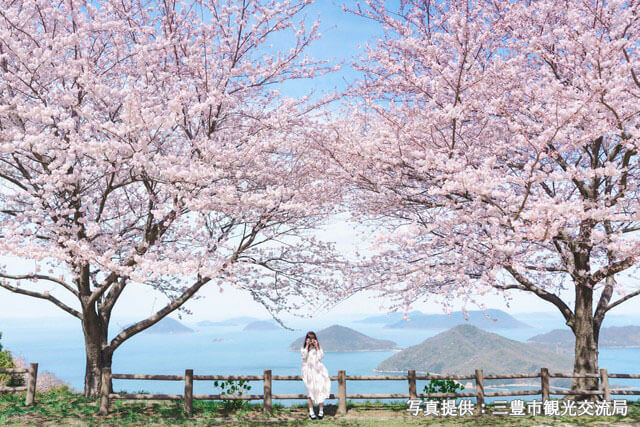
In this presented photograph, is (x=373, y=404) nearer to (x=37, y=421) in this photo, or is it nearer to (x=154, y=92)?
(x=37, y=421)

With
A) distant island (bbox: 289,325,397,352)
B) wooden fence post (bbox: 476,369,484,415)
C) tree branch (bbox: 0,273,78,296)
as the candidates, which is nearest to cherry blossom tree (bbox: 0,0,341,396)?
tree branch (bbox: 0,273,78,296)

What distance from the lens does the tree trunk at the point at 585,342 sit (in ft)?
42.8

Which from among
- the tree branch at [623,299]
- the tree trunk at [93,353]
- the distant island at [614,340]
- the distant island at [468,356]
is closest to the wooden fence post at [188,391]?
the tree trunk at [93,353]

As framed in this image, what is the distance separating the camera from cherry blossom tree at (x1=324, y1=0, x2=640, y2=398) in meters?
10.3

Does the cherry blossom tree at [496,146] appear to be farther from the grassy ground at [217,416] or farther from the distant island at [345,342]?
the distant island at [345,342]

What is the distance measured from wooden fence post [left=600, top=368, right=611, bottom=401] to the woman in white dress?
738 centimetres

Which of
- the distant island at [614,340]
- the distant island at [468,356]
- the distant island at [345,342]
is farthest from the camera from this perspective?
the distant island at [614,340]

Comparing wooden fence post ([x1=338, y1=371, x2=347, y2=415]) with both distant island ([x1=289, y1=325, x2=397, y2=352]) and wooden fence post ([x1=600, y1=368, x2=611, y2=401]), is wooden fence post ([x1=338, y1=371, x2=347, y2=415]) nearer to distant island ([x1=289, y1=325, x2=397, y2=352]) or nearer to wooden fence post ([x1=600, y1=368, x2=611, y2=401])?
wooden fence post ([x1=600, y1=368, x2=611, y2=401])

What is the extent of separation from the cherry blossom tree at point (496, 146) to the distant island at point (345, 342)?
517ft

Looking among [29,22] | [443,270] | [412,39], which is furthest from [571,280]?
[29,22]

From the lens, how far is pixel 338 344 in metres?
171

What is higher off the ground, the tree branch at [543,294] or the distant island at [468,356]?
the tree branch at [543,294]

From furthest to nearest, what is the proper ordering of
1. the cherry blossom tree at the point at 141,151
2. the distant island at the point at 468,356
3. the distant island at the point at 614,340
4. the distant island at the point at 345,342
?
the distant island at the point at 614,340, the distant island at the point at 345,342, the distant island at the point at 468,356, the cherry blossom tree at the point at 141,151

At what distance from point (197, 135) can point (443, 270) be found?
7.15 metres
